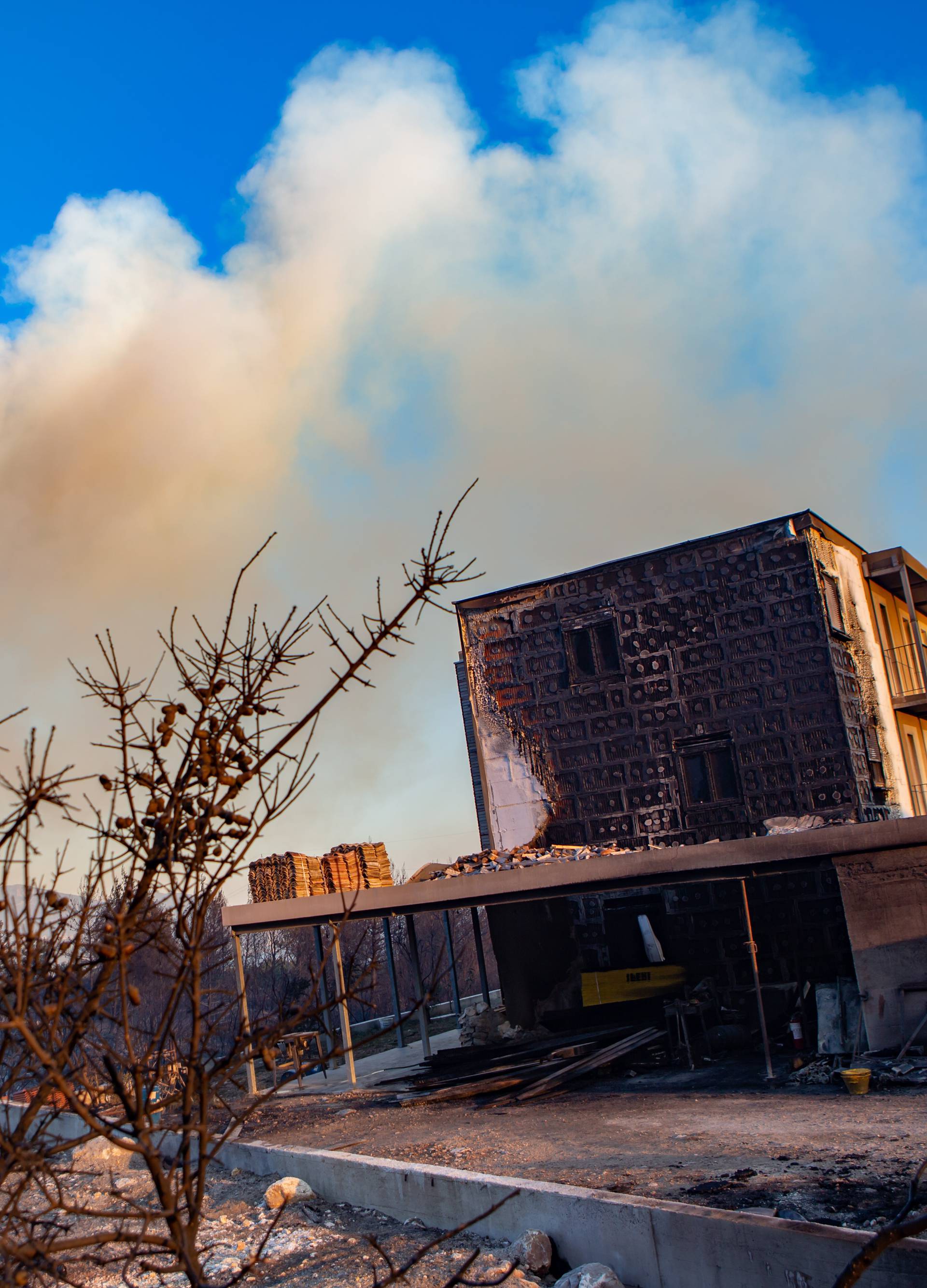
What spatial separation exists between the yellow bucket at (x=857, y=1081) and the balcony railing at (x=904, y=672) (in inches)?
507

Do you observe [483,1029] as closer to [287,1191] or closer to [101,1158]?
[101,1158]

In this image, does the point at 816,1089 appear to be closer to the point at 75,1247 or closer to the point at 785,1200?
the point at 785,1200

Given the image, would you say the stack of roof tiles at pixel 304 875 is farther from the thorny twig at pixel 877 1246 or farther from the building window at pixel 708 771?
the thorny twig at pixel 877 1246

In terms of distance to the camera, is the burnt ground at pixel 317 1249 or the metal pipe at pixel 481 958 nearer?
the burnt ground at pixel 317 1249

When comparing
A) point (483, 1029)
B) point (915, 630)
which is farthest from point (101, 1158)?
point (915, 630)

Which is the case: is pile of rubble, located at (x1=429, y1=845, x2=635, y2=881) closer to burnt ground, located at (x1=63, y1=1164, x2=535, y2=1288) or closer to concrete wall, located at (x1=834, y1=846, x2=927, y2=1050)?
concrete wall, located at (x1=834, y1=846, x2=927, y2=1050)

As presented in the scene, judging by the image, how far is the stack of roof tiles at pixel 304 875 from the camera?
790 inches

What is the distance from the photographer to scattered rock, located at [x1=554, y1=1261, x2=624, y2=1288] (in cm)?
750

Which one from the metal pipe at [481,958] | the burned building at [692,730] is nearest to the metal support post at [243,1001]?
the metal pipe at [481,958]

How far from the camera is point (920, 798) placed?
2422 centimetres

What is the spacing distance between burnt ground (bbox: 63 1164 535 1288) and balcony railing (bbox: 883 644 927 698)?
1747 cm

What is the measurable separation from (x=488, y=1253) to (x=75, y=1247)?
24.5 feet

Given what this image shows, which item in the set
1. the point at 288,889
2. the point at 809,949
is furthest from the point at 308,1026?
the point at 809,949

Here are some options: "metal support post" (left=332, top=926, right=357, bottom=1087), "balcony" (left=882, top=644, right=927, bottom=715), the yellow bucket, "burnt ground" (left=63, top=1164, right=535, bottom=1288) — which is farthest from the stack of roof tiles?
"balcony" (left=882, top=644, right=927, bottom=715)
